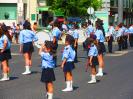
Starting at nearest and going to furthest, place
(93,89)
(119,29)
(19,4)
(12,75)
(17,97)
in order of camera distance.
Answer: (17,97) < (93,89) < (12,75) < (119,29) < (19,4)

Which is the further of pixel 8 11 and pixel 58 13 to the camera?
pixel 8 11

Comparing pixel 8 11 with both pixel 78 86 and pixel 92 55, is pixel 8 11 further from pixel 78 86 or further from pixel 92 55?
pixel 78 86

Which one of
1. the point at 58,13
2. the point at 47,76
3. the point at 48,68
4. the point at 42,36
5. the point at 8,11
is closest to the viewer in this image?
the point at 47,76

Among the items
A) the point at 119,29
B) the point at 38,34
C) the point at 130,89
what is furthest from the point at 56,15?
the point at 130,89

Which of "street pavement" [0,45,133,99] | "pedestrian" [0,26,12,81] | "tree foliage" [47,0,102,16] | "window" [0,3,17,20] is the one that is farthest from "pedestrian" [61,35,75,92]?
"window" [0,3,17,20]

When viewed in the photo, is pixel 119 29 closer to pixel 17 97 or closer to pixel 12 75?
pixel 12 75

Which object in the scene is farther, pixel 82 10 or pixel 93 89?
pixel 82 10

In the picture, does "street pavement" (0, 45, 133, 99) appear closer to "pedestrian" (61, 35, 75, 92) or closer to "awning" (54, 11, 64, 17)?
"pedestrian" (61, 35, 75, 92)

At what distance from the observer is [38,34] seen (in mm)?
19828

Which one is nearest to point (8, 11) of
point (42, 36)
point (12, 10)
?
point (12, 10)

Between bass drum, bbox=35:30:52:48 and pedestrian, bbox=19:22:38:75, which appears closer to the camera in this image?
pedestrian, bbox=19:22:38:75

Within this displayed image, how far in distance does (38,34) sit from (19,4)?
172ft

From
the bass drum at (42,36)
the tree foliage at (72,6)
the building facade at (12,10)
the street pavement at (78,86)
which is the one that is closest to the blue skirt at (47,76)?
the street pavement at (78,86)

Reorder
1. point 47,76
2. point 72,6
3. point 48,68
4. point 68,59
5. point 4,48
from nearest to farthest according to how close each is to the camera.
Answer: point 47,76 → point 48,68 → point 68,59 → point 4,48 → point 72,6
